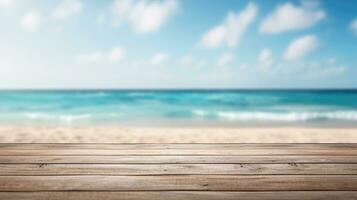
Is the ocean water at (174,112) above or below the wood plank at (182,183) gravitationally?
below

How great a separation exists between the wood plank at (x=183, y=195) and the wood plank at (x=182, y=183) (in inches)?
2.0

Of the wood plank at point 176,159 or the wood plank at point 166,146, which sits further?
the wood plank at point 166,146

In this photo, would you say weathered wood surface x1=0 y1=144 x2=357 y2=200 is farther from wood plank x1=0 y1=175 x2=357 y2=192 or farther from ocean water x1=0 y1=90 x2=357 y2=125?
ocean water x1=0 y1=90 x2=357 y2=125

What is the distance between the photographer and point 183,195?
1.56 metres

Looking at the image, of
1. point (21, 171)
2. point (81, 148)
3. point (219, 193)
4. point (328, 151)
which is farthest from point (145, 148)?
point (328, 151)

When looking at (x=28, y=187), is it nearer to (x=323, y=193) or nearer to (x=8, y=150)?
(x=8, y=150)

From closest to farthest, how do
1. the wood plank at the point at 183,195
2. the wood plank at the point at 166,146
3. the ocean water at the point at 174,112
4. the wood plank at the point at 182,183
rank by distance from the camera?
the wood plank at the point at 183,195
the wood plank at the point at 182,183
the wood plank at the point at 166,146
the ocean water at the point at 174,112

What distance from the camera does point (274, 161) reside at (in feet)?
7.10

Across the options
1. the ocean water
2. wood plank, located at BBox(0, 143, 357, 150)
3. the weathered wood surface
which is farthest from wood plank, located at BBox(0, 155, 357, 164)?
the ocean water

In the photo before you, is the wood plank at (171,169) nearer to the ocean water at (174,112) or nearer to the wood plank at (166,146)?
the wood plank at (166,146)

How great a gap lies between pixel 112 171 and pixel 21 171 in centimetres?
50

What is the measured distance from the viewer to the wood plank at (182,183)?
1634mm

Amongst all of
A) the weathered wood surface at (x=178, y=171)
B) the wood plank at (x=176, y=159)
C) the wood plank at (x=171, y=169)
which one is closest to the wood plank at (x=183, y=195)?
the weathered wood surface at (x=178, y=171)

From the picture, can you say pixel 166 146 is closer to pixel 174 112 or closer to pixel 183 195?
pixel 183 195
